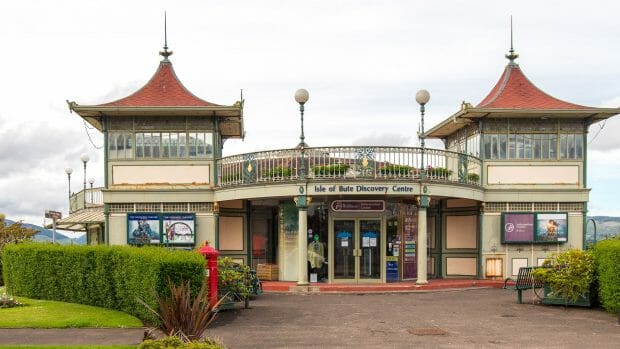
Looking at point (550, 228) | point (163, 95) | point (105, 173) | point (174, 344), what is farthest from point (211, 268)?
point (550, 228)

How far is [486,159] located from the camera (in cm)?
2445

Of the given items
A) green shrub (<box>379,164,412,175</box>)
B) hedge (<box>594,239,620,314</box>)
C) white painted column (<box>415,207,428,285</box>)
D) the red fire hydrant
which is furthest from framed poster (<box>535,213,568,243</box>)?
the red fire hydrant

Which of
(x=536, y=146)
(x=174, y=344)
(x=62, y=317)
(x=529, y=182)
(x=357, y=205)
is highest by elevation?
(x=536, y=146)

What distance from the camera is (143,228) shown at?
23.7m

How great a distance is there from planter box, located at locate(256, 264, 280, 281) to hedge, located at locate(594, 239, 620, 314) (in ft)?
35.7

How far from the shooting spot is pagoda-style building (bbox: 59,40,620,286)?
871 inches

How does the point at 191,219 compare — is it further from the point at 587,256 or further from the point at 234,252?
the point at 587,256

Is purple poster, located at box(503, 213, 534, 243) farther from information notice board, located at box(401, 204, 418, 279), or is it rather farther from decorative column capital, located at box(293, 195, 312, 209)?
decorative column capital, located at box(293, 195, 312, 209)

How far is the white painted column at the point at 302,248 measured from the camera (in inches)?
824

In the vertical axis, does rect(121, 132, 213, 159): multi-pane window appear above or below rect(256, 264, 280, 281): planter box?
above

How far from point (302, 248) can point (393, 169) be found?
3656 mm

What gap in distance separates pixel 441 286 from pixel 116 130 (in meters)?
12.0

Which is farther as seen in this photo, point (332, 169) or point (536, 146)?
point (536, 146)

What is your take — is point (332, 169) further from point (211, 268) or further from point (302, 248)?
point (211, 268)
